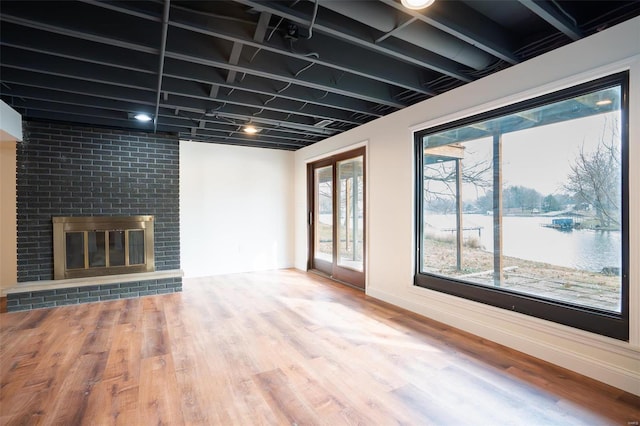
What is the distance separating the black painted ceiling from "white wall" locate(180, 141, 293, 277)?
177 centimetres

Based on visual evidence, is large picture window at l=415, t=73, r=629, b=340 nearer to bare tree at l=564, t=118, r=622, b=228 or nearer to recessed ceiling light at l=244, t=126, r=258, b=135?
bare tree at l=564, t=118, r=622, b=228

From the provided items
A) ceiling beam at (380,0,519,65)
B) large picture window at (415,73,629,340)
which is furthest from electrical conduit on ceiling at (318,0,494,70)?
large picture window at (415,73,629,340)

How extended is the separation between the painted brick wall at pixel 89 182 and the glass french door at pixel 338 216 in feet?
7.85

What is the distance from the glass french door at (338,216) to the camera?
186 inches

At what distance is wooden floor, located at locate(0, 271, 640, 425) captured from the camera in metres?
1.84

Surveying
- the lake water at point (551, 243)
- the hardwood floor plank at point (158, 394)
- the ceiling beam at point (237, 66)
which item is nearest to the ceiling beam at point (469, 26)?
the ceiling beam at point (237, 66)

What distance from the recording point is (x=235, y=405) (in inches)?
75.9

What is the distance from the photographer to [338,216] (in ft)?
17.3


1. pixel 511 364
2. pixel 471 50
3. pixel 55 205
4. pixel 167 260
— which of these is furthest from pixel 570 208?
pixel 55 205

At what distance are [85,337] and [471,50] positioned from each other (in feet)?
14.3

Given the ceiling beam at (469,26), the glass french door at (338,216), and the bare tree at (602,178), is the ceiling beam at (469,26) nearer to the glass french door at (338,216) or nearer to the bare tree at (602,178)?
the bare tree at (602,178)

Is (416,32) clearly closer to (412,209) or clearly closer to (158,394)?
(412,209)

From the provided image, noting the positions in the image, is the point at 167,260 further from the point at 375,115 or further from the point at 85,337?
the point at 375,115

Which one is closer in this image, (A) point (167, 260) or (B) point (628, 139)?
→ (B) point (628, 139)
